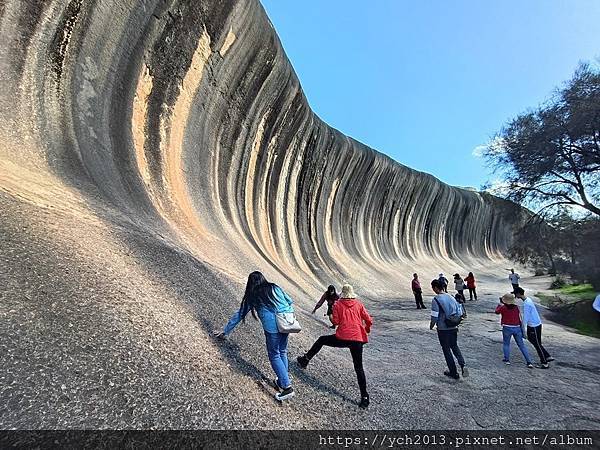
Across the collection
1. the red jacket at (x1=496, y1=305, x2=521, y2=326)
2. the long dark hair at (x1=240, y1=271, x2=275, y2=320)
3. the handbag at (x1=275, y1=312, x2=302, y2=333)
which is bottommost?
the handbag at (x1=275, y1=312, x2=302, y2=333)

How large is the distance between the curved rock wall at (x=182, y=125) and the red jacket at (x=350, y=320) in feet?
11.8

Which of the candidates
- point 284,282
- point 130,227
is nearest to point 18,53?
point 130,227

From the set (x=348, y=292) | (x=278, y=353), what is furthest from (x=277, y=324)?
Answer: (x=348, y=292)

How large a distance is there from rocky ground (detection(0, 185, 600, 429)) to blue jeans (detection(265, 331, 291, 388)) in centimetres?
22

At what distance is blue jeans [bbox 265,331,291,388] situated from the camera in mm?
3684

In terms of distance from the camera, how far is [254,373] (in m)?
4.05

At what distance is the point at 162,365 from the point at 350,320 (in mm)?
1893

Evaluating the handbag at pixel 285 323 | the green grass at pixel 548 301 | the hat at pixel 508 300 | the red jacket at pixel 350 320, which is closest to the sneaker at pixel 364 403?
the red jacket at pixel 350 320

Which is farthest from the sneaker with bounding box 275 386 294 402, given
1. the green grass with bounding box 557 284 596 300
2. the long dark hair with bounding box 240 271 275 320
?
the green grass with bounding box 557 284 596 300

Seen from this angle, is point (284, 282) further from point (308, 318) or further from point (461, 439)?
point (461, 439)

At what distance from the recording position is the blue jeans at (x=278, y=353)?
3684 millimetres

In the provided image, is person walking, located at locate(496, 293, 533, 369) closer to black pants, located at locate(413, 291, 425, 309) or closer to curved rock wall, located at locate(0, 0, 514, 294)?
curved rock wall, located at locate(0, 0, 514, 294)

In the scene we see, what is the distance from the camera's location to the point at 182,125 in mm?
9695

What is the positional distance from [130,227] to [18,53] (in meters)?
3.50
